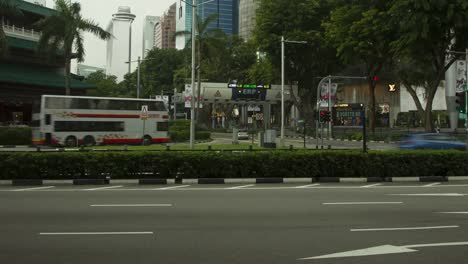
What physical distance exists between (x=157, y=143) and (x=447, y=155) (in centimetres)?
2511

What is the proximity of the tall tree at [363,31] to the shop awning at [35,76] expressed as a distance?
82.7 feet

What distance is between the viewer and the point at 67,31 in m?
39.9

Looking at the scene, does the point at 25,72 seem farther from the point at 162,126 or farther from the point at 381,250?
the point at 381,250

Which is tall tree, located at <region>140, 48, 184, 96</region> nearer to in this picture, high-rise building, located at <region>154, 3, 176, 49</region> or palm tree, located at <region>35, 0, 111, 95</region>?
high-rise building, located at <region>154, 3, 176, 49</region>

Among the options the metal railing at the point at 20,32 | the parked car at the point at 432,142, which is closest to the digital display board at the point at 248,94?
the metal railing at the point at 20,32

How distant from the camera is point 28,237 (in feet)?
25.2

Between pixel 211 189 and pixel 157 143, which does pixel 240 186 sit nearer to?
pixel 211 189

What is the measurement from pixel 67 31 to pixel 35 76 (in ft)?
29.6

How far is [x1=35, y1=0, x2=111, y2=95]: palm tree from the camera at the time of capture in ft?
132

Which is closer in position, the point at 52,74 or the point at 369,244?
the point at 369,244

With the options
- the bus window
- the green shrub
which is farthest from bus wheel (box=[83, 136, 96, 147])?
the bus window

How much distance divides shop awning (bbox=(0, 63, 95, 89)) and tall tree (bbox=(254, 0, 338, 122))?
18.9 meters

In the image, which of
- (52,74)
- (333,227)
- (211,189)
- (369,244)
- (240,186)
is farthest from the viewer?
(52,74)

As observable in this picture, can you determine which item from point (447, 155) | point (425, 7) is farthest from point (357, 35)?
point (447, 155)
